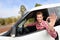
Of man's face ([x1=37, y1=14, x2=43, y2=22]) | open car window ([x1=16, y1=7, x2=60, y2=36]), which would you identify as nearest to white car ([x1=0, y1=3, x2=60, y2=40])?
open car window ([x1=16, y1=7, x2=60, y2=36])

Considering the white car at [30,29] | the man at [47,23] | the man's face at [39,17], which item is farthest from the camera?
the man's face at [39,17]

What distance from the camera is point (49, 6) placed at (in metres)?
5.02

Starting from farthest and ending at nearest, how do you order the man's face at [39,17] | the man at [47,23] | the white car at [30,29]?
the man's face at [39,17] → the white car at [30,29] → the man at [47,23]

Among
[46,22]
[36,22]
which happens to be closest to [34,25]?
[36,22]

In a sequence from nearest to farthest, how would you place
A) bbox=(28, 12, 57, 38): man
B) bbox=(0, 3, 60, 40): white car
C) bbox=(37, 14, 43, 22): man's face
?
bbox=(28, 12, 57, 38): man
bbox=(0, 3, 60, 40): white car
bbox=(37, 14, 43, 22): man's face

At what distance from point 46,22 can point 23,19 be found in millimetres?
572

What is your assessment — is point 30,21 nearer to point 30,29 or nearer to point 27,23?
point 27,23

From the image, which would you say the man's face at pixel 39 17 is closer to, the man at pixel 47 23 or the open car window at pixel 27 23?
the man at pixel 47 23

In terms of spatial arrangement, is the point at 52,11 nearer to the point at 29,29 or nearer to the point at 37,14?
the point at 37,14

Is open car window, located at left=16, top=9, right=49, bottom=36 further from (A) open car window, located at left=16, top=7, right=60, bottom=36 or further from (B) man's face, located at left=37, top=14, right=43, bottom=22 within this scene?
(B) man's face, located at left=37, top=14, right=43, bottom=22

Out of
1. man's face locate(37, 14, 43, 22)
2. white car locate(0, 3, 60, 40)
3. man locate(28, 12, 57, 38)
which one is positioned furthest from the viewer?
man's face locate(37, 14, 43, 22)

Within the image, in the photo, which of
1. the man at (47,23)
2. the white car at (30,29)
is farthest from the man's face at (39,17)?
the white car at (30,29)

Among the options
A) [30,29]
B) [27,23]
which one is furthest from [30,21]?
[30,29]

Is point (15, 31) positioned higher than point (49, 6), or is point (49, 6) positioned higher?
point (49, 6)
